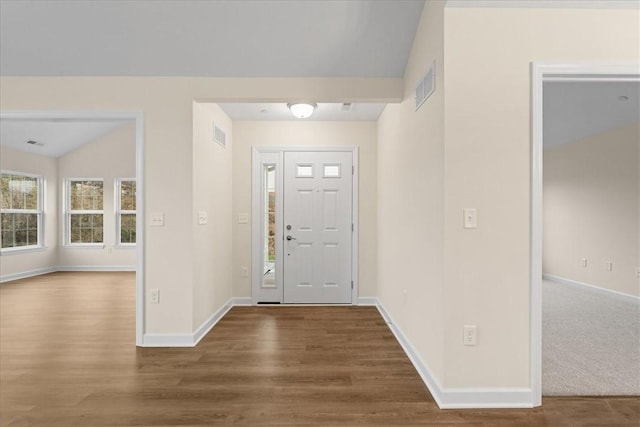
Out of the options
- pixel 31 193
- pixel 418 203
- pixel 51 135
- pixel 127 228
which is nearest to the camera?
pixel 418 203

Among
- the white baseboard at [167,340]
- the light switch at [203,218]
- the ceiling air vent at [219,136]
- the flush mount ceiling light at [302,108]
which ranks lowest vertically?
the white baseboard at [167,340]

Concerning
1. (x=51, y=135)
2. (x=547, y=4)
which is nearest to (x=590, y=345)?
(x=547, y=4)

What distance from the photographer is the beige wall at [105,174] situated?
27.1ft

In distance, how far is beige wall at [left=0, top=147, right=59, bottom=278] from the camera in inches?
275

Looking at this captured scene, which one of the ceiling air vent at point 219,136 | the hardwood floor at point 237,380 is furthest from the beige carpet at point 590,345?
the ceiling air vent at point 219,136

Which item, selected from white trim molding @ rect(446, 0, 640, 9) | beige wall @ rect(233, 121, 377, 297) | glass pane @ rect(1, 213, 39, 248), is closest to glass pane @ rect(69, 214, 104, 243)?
glass pane @ rect(1, 213, 39, 248)

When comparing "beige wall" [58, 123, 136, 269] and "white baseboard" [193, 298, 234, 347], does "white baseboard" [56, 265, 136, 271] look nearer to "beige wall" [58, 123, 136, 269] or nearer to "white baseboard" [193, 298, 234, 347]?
"beige wall" [58, 123, 136, 269]

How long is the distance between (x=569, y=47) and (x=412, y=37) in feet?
Answer: 3.84

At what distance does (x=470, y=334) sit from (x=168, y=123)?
310cm

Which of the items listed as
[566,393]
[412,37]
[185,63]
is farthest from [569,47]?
[185,63]

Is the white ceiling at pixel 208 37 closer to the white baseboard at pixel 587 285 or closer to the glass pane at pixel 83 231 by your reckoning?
the white baseboard at pixel 587 285

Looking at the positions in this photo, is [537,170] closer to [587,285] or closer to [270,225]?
[270,225]

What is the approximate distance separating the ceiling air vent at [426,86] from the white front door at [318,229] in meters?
2.27

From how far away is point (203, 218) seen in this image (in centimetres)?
383
